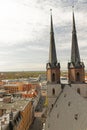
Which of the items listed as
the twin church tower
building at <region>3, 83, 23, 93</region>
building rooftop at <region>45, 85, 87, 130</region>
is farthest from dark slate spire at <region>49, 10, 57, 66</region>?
building at <region>3, 83, 23, 93</region>

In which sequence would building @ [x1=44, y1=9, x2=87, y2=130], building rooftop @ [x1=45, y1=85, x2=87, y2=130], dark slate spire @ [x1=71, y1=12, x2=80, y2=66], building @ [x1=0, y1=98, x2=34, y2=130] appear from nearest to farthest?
building rooftop @ [x1=45, y1=85, x2=87, y2=130]
building @ [x1=44, y1=9, x2=87, y2=130]
building @ [x1=0, y1=98, x2=34, y2=130]
dark slate spire @ [x1=71, y1=12, x2=80, y2=66]

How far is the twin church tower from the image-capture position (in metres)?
52.8

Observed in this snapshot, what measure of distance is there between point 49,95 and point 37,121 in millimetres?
31152

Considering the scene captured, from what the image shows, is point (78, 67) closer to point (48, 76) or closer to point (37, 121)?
point (48, 76)

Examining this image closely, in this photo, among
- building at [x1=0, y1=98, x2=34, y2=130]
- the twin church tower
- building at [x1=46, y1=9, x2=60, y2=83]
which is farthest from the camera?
building at [x1=46, y1=9, x2=60, y2=83]

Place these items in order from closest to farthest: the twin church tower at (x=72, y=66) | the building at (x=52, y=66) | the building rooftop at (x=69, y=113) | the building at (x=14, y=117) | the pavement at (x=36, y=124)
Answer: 1. the building rooftop at (x=69, y=113)
2. the building at (x=14, y=117)
3. the twin church tower at (x=72, y=66)
4. the building at (x=52, y=66)
5. the pavement at (x=36, y=124)

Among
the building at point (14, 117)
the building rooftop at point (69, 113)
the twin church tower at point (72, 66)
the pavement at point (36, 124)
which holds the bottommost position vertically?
the pavement at point (36, 124)

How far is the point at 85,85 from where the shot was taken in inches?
2062

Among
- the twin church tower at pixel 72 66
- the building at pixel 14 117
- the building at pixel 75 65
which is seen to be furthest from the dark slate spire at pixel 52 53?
the building at pixel 14 117

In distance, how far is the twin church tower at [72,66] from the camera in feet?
173

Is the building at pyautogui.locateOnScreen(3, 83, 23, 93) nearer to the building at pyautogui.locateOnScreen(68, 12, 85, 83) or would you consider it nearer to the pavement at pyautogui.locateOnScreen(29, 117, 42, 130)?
the pavement at pyautogui.locateOnScreen(29, 117, 42, 130)

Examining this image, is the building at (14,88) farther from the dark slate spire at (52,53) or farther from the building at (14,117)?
the dark slate spire at (52,53)

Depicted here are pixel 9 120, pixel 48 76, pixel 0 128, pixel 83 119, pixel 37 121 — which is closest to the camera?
pixel 83 119

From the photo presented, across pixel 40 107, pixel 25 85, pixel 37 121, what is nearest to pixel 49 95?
pixel 37 121
